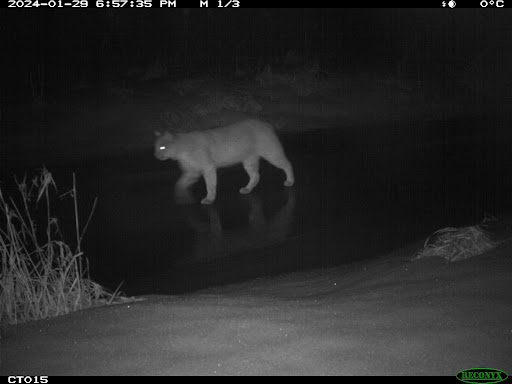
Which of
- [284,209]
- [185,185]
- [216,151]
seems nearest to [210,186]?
[185,185]

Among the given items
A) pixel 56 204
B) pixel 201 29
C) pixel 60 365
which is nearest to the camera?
pixel 60 365

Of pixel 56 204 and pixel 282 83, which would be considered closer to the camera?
pixel 56 204

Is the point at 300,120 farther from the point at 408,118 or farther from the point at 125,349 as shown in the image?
the point at 125,349

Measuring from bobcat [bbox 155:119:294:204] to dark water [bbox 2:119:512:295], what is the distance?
310 mm

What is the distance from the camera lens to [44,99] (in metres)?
16.6

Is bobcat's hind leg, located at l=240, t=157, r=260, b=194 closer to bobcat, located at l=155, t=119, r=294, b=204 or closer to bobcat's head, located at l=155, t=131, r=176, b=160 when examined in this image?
bobcat, located at l=155, t=119, r=294, b=204

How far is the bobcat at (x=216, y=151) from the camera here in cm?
956

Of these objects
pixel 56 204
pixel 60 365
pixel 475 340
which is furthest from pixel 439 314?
pixel 56 204

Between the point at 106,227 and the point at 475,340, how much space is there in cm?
597

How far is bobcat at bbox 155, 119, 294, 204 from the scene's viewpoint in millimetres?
9562

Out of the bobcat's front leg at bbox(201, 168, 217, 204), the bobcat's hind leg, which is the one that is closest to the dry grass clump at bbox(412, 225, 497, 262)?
the bobcat's front leg at bbox(201, 168, 217, 204)

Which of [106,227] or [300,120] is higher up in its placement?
[300,120]

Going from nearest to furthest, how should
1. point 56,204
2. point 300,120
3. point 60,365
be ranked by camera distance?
point 60,365
point 56,204
point 300,120

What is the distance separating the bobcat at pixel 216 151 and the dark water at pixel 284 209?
310mm
